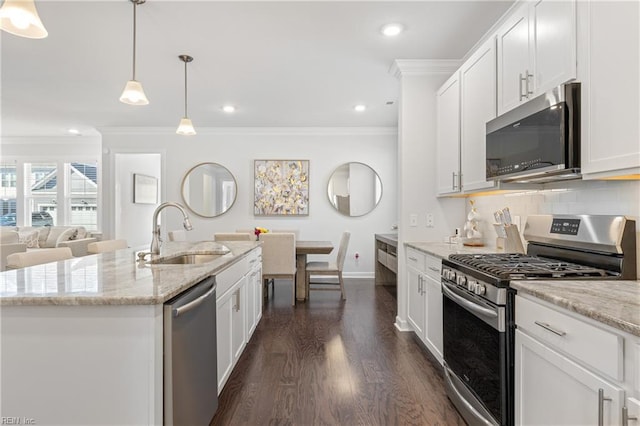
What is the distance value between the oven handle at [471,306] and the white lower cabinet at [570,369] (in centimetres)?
12

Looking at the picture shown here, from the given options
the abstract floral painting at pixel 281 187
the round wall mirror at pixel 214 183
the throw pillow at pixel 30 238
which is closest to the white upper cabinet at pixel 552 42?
the abstract floral painting at pixel 281 187

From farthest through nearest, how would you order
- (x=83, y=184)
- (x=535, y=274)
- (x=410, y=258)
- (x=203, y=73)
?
(x=83, y=184), (x=203, y=73), (x=410, y=258), (x=535, y=274)

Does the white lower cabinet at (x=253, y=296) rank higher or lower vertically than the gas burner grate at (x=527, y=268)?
lower

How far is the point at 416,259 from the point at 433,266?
1.44ft

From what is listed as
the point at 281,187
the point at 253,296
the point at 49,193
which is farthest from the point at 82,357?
the point at 49,193

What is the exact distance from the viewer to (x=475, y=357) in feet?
5.72

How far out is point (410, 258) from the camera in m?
3.15

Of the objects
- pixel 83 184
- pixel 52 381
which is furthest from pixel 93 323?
pixel 83 184

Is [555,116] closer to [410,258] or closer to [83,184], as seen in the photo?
[410,258]

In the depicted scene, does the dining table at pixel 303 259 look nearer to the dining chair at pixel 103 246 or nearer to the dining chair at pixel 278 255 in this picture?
the dining chair at pixel 278 255

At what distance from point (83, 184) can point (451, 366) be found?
7.78 metres

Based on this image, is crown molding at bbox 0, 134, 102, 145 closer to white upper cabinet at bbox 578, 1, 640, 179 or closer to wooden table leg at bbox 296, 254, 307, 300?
wooden table leg at bbox 296, 254, 307, 300

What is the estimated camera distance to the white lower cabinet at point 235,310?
203 centimetres

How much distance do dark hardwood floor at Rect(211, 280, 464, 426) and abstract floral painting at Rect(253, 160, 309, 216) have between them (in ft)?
8.43
